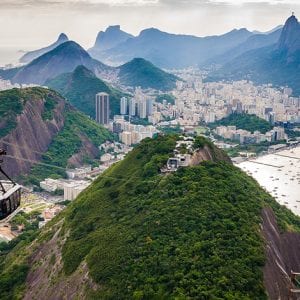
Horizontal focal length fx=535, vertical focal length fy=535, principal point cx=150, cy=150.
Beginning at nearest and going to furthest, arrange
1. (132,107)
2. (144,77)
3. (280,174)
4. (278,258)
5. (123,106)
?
(278,258), (280,174), (123,106), (132,107), (144,77)

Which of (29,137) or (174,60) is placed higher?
(29,137)

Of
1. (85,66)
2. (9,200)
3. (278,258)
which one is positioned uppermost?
(9,200)

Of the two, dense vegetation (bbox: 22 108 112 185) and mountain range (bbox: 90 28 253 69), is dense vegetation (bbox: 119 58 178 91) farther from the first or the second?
mountain range (bbox: 90 28 253 69)

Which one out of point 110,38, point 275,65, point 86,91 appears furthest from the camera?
point 110,38

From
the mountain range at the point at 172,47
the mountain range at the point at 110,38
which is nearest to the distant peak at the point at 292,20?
the mountain range at the point at 172,47

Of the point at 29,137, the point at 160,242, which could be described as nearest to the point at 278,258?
the point at 160,242

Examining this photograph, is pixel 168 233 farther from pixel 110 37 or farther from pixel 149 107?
pixel 110 37

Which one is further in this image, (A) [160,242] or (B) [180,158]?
(B) [180,158]

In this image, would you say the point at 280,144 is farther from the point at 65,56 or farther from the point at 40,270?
the point at 65,56
